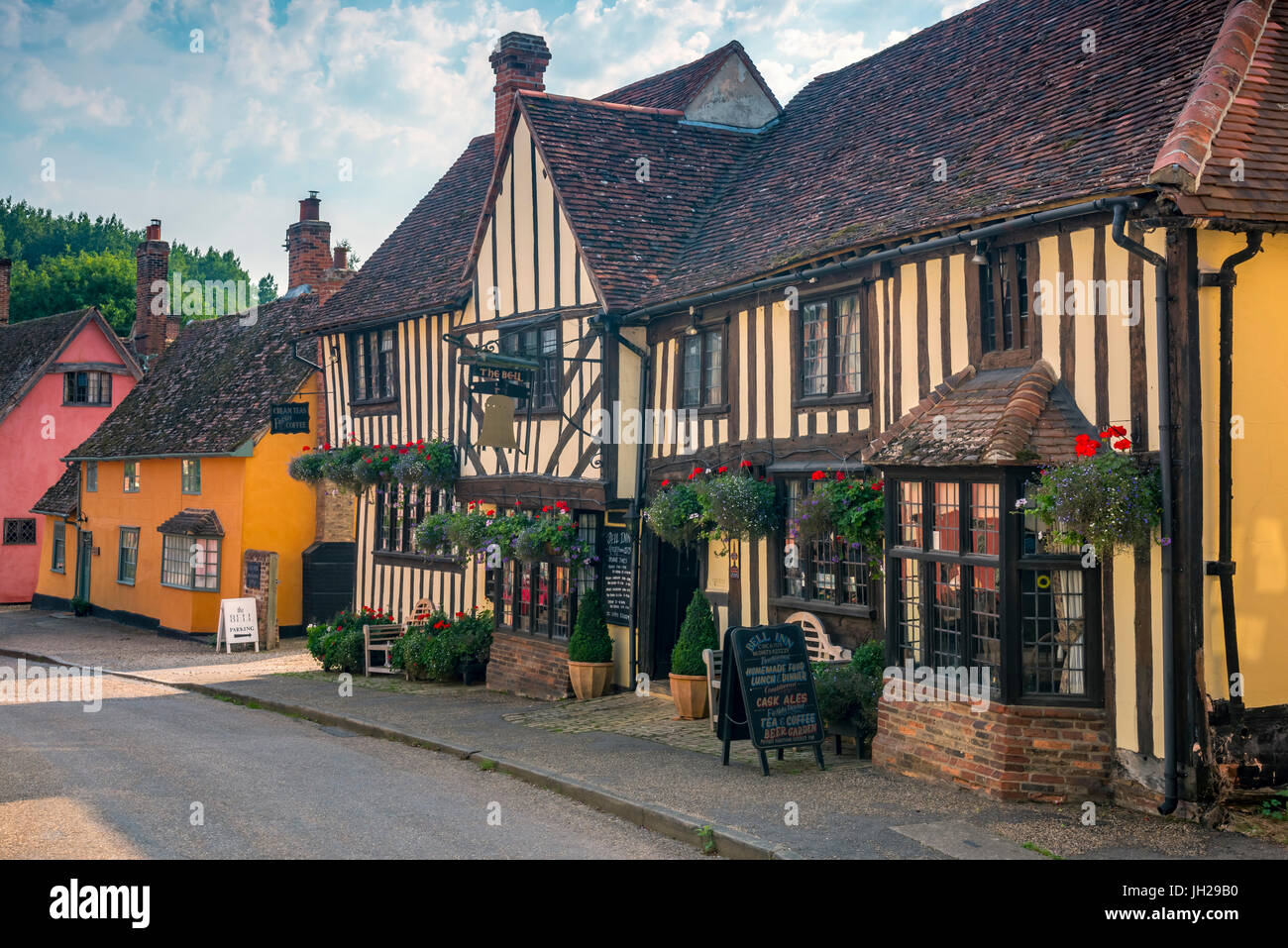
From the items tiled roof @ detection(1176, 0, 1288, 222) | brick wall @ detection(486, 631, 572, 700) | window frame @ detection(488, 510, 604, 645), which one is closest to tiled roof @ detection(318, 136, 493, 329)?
window frame @ detection(488, 510, 604, 645)

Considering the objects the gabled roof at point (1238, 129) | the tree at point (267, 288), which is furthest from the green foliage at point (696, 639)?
the tree at point (267, 288)

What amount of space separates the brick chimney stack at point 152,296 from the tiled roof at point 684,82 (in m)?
19.8

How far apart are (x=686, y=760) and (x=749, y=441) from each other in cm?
419

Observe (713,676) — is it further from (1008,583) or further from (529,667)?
(529,667)

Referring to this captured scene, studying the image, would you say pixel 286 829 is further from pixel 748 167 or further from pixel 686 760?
pixel 748 167

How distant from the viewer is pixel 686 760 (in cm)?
1199

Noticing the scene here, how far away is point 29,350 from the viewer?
3841 cm

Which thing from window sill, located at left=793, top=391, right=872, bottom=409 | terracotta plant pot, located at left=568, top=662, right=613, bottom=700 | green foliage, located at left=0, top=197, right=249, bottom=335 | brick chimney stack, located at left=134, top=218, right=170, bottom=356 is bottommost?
terracotta plant pot, located at left=568, top=662, right=613, bottom=700

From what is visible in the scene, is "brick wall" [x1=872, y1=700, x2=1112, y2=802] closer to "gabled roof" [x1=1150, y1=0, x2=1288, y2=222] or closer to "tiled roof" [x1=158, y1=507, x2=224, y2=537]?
"gabled roof" [x1=1150, y1=0, x2=1288, y2=222]

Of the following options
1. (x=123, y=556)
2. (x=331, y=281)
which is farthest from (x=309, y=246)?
(x=123, y=556)

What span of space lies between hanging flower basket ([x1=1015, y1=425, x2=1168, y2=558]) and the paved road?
12.4 ft

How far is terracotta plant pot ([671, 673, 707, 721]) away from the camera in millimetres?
14453

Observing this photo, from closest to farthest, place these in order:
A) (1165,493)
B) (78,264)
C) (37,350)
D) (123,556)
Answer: (1165,493) < (123,556) < (37,350) < (78,264)

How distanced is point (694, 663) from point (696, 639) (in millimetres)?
279
